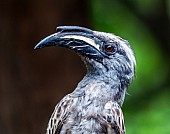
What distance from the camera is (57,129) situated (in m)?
4.96

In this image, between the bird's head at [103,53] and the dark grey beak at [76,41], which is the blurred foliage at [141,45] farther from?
the dark grey beak at [76,41]

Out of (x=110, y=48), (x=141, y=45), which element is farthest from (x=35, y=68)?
(x=110, y=48)

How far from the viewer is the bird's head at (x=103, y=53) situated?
486 cm

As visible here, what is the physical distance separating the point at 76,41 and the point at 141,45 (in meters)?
7.09

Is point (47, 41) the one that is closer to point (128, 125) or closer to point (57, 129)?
point (57, 129)

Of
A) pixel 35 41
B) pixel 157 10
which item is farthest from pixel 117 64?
pixel 157 10

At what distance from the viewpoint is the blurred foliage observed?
1138 centimetres

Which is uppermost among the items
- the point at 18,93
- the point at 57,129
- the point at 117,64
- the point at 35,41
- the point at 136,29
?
the point at 136,29

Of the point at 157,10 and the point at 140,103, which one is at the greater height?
the point at 157,10

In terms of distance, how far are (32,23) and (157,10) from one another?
13.4 ft

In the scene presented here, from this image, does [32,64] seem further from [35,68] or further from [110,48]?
[110,48]

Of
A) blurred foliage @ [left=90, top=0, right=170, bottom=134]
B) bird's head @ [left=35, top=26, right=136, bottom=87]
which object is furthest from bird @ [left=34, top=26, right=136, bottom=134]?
blurred foliage @ [left=90, top=0, right=170, bottom=134]

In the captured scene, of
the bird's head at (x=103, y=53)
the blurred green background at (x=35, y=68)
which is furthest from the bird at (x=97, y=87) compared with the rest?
the blurred green background at (x=35, y=68)

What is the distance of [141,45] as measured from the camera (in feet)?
38.9
